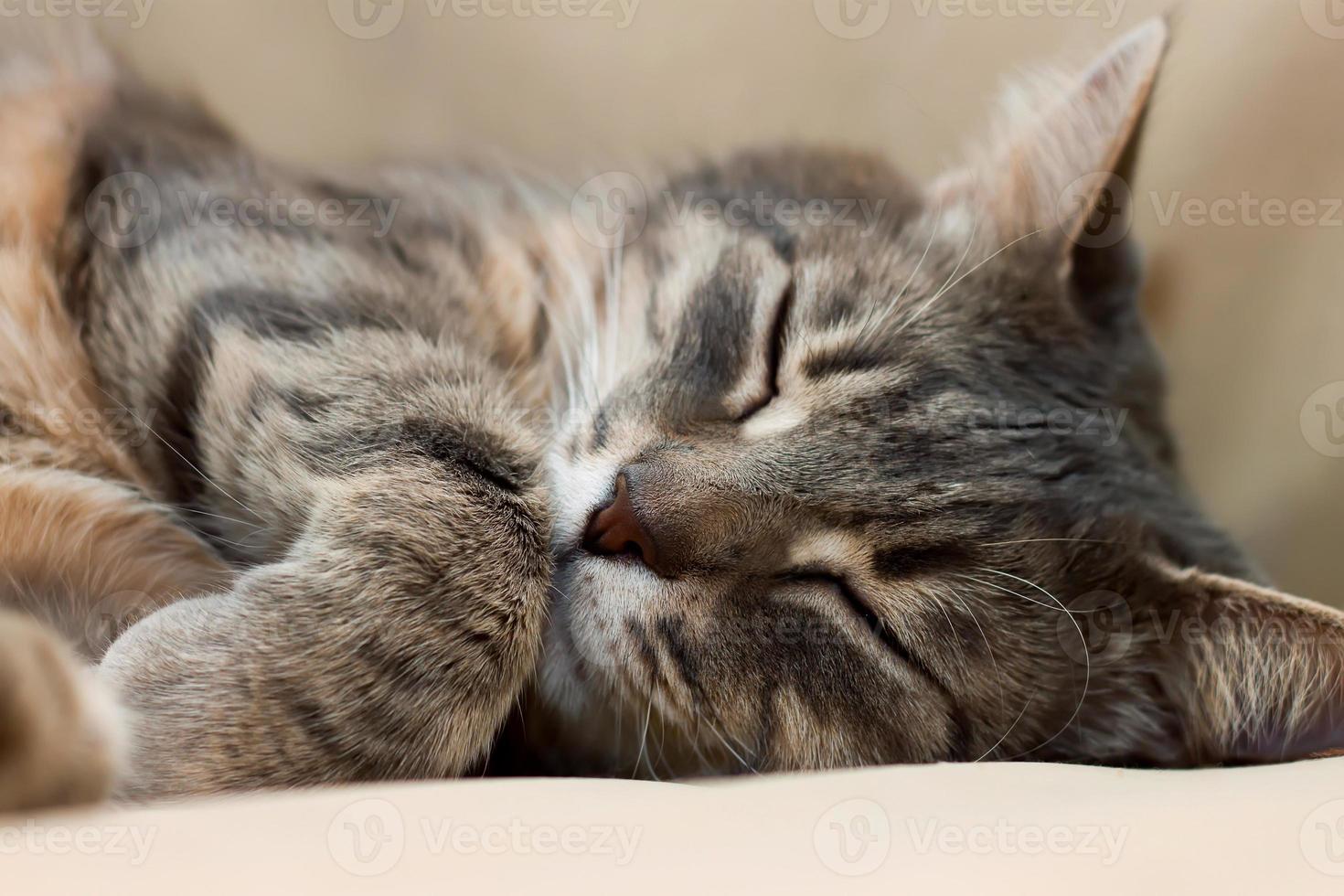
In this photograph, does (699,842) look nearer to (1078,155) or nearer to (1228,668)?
(1228,668)

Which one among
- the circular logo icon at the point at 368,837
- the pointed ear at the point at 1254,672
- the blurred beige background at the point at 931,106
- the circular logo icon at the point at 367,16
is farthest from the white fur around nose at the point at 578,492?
the circular logo icon at the point at 367,16

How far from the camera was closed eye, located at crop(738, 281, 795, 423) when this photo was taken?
1.12 metres

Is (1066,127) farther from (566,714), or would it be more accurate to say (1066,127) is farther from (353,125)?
(353,125)

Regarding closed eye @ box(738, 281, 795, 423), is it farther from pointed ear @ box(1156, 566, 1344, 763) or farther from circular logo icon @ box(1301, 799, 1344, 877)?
circular logo icon @ box(1301, 799, 1344, 877)

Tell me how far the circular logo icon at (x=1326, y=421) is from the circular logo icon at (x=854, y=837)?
3.72 ft

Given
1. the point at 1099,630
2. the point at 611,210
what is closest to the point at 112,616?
the point at 611,210

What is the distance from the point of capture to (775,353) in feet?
3.83

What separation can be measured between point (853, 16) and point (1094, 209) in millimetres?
695

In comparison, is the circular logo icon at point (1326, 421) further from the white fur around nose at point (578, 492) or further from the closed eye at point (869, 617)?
the white fur around nose at point (578, 492)

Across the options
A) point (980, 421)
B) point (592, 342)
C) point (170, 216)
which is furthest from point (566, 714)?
point (170, 216)

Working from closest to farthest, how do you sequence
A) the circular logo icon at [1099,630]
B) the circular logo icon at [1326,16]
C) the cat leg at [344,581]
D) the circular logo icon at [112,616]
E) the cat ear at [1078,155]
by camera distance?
the cat leg at [344,581], the circular logo icon at [112,616], the circular logo icon at [1099,630], the cat ear at [1078,155], the circular logo icon at [1326,16]

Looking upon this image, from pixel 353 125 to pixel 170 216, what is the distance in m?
0.74

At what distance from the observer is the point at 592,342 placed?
124cm

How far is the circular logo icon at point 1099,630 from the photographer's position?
3.52 feet
